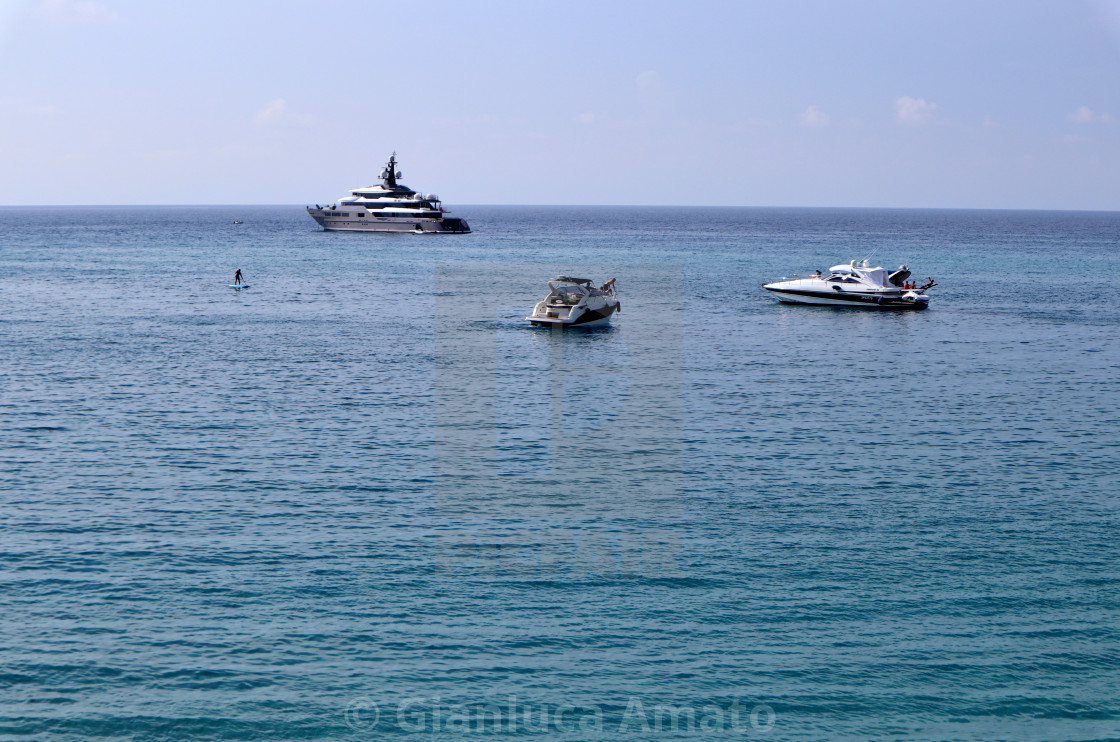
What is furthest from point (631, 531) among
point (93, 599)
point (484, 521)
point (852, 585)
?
point (93, 599)

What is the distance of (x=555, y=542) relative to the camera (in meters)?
35.4

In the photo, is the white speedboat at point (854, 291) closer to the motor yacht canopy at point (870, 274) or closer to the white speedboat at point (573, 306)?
the motor yacht canopy at point (870, 274)

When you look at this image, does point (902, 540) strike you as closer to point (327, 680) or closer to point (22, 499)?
point (327, 680)

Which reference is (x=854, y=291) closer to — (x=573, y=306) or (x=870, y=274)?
(x=870, y=274)

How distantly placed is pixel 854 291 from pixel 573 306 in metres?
31.8

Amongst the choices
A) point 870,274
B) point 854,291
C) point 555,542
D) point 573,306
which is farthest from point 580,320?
point 555,542

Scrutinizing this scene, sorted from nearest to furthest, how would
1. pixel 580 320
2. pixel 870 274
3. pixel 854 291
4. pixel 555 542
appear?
pixel 555 542 < pixel 580 320 < pixel 854 291 < pixel 870 274

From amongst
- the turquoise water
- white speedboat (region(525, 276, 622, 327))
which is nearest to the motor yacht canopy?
the turquoise water

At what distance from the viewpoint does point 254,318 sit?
9144cm

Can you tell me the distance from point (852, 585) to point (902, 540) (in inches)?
186

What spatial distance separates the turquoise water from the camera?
2523cm

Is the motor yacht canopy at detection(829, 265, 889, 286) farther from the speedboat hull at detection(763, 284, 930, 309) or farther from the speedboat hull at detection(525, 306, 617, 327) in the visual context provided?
the speedboat hull at detection(525, 306, 617, 327)

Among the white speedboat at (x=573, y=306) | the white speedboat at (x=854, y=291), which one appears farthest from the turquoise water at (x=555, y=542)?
the white speedboat at (x=854, y=291)

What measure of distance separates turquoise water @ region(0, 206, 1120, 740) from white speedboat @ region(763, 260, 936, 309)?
26.0 meters
